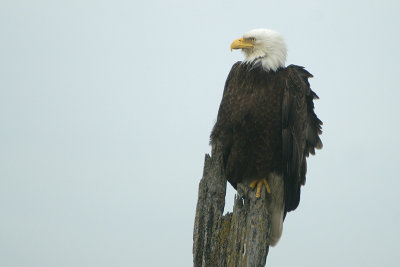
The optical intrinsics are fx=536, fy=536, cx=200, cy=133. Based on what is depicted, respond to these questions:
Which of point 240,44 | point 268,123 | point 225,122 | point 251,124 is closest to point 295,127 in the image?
point 268,123

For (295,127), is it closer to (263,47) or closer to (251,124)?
(251,124)

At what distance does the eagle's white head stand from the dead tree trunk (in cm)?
165

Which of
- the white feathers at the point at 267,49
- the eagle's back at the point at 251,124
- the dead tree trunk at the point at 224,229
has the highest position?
the white feathers at the point at 267,49

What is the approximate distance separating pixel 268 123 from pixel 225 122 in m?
0.49

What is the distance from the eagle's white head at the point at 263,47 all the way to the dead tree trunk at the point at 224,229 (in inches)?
64.9

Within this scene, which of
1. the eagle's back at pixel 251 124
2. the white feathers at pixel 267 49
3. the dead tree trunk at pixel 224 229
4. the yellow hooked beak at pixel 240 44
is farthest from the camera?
the yellow hooked beak at pixel 240 44

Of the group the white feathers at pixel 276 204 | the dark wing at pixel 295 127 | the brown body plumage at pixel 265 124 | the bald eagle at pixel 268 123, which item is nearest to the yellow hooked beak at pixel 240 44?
the bald eagle at pixel 268 123

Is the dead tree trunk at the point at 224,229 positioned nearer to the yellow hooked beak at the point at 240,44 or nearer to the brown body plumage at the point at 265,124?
the brown body plumage at the point at 265,124

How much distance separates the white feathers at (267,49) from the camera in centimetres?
609

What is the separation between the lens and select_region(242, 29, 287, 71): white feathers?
20.0ft

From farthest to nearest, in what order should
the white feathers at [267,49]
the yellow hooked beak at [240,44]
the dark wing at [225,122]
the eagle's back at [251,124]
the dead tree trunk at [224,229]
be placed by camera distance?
the yellow hooked beak at [240,44]
the white feathers at [267,49]
the dark wing at [225,122]
the eagle's back at [251,124]
the dead tree trunk at [224,229]

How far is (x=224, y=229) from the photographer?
15.6 feet

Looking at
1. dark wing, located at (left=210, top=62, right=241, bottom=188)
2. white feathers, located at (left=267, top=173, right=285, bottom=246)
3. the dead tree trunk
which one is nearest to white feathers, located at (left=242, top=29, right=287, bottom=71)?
dark wing, located at (left=210, top=62, right=241, bottom=188)

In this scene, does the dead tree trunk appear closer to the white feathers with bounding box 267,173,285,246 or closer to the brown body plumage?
the brown body plumage
